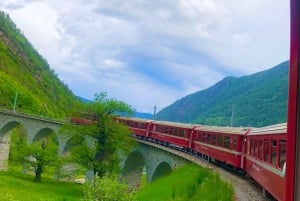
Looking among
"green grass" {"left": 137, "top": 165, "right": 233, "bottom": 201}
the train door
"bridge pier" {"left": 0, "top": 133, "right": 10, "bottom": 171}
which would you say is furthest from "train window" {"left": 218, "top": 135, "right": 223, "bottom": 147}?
"bridge pier" {"left": 0, "top": 133, "right": 10, "bottom": 171}

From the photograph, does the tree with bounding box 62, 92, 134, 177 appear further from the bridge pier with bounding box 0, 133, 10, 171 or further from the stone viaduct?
the bridge pier with bounding box 0, 133, 10, 171

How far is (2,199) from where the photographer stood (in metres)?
22.4

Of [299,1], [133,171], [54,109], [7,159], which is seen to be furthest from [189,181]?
[54,109]

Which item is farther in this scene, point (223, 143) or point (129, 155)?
point (129, 155)

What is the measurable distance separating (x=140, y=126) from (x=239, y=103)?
68007mm

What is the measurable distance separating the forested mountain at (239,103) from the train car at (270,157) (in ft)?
56.2

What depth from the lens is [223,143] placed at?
16.9 meters

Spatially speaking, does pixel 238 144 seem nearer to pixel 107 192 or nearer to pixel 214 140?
pixel 214 140

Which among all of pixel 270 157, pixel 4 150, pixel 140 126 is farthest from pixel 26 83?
pixel 270 157

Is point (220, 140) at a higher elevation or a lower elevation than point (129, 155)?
higher

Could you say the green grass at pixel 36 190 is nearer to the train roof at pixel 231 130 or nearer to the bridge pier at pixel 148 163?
the bridge pier at pixel 148 163

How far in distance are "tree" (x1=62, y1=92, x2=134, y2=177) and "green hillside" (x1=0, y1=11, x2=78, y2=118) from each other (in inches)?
1342

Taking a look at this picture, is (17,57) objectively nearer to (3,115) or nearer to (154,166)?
(3,115)

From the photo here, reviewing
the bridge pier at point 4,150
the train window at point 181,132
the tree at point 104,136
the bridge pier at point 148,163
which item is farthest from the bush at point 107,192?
the bridge pier at point 4,150
